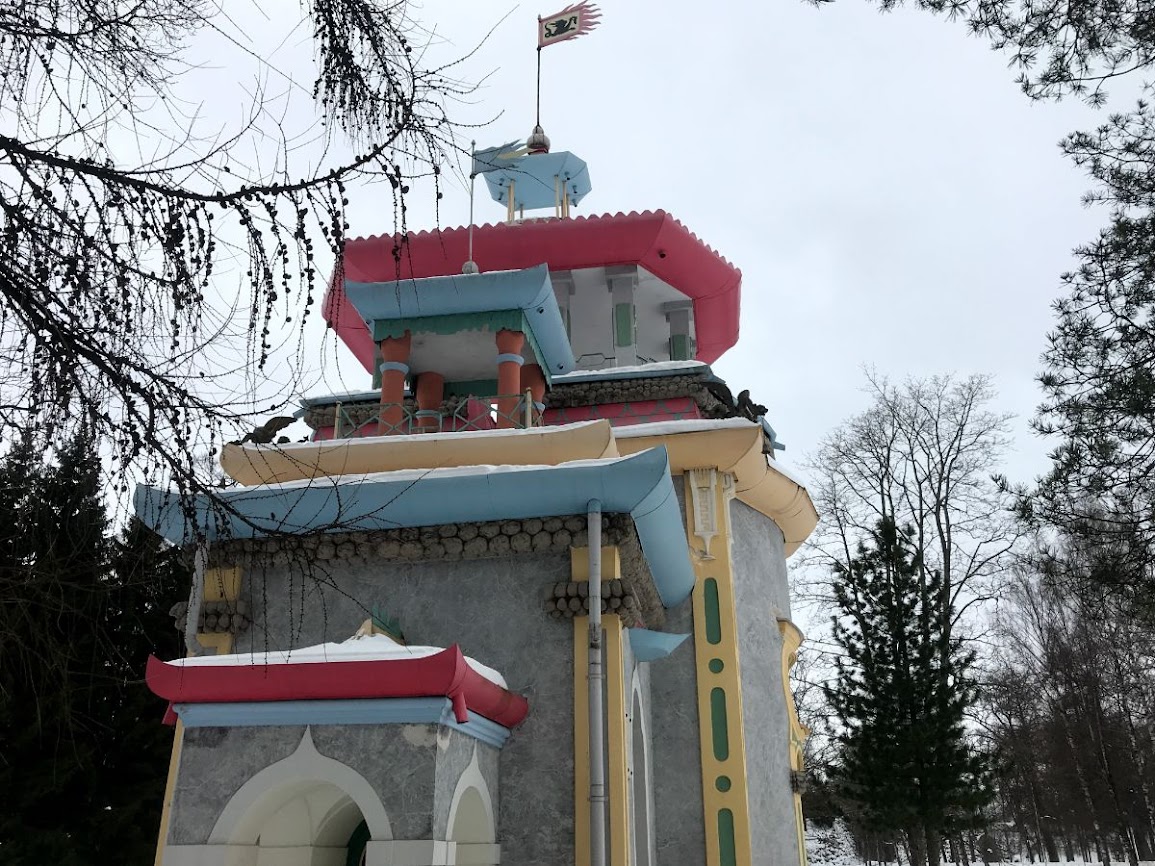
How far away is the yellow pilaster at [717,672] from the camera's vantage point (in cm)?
857

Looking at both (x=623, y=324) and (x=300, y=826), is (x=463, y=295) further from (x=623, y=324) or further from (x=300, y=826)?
(x=300, y=826)

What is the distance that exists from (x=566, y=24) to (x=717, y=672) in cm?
1137

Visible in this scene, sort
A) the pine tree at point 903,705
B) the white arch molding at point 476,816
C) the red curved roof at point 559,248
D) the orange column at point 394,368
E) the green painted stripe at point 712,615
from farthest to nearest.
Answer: the pine tree at point 903,705 < the red curved roof at point 559,248 < the green painted stripe at point 712,615 < the orange column at point 394,368 < the white arch molding at point 476,816

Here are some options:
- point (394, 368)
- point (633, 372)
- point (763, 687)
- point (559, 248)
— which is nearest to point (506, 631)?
point (394, 368)

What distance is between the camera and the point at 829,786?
19.5 meters

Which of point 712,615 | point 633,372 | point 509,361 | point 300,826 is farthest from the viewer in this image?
point 633,372

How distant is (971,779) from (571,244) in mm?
12146

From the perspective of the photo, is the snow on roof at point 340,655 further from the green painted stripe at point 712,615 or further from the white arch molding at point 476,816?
the green painted stripe at point 712,615

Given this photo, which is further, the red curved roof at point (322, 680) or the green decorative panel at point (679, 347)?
the green decorative panel at point (679, 347)

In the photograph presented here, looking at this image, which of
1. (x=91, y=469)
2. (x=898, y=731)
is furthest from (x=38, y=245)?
(x=898, y=731)

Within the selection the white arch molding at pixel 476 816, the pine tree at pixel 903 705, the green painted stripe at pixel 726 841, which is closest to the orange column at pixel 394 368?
the white arch molding at pixel 476 816

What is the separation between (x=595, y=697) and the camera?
20.6 feet

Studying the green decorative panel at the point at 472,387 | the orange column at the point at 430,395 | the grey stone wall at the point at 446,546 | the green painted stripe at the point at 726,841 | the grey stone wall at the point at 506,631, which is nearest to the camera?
the grey stone wall at the point at 506,631

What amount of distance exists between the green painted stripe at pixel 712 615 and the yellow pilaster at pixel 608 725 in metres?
2.84
